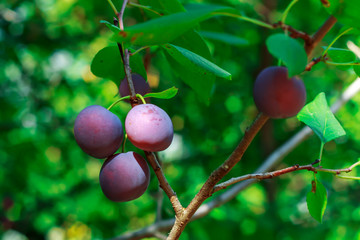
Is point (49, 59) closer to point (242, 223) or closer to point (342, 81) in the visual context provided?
point (242, 223)

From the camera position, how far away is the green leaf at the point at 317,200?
0.62 metres

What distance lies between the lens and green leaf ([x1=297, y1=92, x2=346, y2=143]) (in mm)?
736

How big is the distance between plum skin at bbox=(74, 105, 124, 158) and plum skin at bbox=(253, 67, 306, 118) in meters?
0.29

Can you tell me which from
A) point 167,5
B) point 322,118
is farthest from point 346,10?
point 167,5

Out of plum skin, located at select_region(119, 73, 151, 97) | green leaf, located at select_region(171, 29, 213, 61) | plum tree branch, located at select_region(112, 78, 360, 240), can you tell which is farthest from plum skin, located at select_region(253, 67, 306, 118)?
plum tree branch, located at select_region(112, 78, 360, 240)

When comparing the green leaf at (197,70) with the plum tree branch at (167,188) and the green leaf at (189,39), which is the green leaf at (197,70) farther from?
the plum tree branch at (167,188)

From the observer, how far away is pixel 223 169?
57 cm

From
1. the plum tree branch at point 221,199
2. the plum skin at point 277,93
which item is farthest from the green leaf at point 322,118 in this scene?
the plum tree branch at point 221,199

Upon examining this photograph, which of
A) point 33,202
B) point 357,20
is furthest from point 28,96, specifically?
point 357,20

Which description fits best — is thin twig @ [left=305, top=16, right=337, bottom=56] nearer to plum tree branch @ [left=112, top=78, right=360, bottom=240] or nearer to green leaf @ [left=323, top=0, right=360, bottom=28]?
green leaf @ [left=323, top=0, right=360, bottom=28]

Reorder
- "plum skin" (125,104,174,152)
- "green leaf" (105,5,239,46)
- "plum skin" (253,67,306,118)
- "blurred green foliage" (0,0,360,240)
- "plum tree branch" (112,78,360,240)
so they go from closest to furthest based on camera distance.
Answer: "green leaf" (105,5,239,46) < "plum skin" (125,104,174,152) < "plum skin" (253,67,306,118) < "plum tree branch" (112,78,360,240) < "blurred green foliage" (0,0,360,240)

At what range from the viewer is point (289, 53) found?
542mm

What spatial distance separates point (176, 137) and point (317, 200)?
167 centimetres

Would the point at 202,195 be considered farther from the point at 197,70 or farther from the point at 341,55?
the point at 341,55
